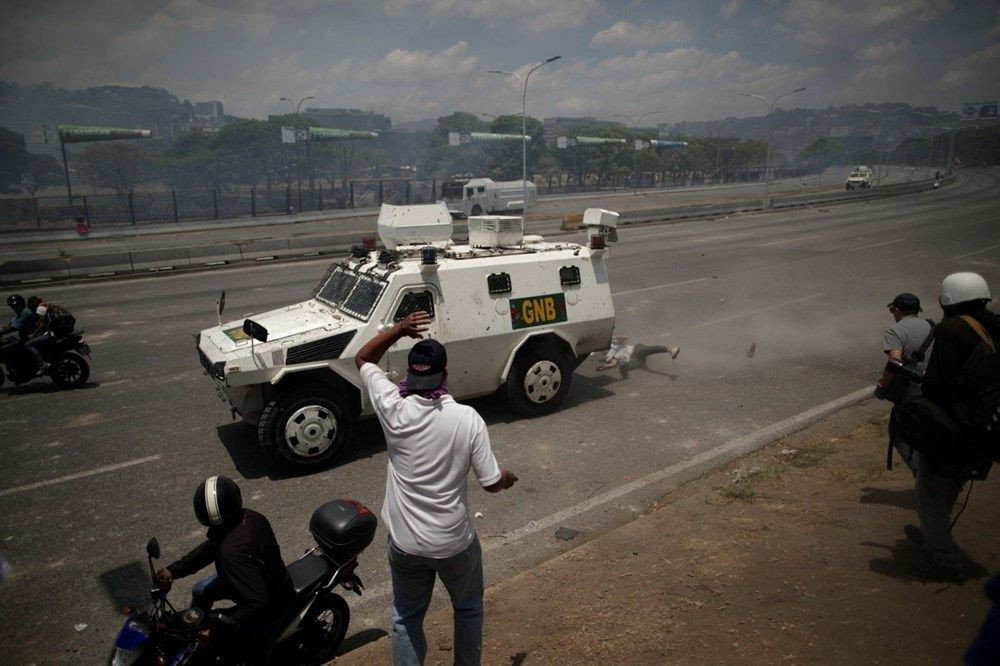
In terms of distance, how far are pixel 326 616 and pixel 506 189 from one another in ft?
136

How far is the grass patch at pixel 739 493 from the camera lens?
608 centimetres

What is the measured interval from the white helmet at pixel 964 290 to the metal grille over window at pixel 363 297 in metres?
5.43

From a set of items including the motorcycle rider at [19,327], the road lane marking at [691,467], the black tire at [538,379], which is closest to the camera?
the road lane marking at [691,467]

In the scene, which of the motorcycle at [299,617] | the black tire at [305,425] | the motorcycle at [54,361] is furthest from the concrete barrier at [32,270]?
the motorcycle at [299,617]

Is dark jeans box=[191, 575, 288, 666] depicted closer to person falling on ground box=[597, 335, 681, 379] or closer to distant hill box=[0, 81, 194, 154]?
person falling on ground box=[597, 335, 681, 379]

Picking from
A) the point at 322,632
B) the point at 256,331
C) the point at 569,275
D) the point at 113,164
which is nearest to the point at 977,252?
the point at 569,275

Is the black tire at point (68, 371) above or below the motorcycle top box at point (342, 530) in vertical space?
below

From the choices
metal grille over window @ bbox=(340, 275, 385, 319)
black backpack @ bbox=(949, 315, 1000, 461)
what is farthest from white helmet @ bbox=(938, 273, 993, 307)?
metal grille over window @ bbox=(340, 275, 385, 319)

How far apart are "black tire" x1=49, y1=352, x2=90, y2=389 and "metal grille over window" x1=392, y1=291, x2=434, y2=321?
6143 millimetres

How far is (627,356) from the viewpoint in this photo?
10727mm

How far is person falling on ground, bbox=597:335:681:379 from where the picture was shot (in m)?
10.7

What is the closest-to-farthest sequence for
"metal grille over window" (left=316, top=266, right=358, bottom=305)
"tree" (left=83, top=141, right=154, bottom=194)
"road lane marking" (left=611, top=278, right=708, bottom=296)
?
1. "metal grille over window" (left=316, top=266, right=358, bottom=305)
2. "road lane marking" (left=611, top=278, right=708, bottom=296)
3. "tree" (left=83, top=141, right=154, bottom=194)

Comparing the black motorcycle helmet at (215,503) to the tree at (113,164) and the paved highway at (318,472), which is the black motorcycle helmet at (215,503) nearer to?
the paved highway at (318,472)

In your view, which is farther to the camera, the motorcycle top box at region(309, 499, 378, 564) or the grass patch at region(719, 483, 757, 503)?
the grass patch at region(719, 483, 757, 503)
